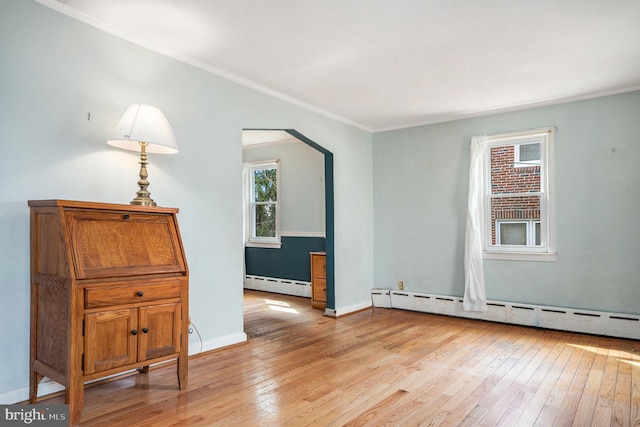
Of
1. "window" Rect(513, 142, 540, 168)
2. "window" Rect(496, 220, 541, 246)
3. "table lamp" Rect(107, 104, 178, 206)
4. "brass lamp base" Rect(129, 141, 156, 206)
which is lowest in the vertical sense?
"window" Rect(496, 220, 541, 246)

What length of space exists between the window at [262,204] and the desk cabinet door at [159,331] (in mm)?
4347

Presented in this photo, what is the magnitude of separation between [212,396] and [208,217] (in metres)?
1.51

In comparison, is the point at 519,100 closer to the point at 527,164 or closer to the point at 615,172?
the point at 527,164

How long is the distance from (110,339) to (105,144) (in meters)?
1.37

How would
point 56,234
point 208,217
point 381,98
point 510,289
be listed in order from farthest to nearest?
point 510,289 → point 381,98 → point 208,217 → point 56,234

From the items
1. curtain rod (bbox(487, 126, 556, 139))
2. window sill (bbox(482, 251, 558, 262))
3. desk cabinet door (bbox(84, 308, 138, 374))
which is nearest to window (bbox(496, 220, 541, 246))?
window sill (bbox(482, 251, 558, 262))

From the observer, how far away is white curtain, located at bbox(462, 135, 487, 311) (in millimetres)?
4922

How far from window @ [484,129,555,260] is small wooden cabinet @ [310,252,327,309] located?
6.84 feet

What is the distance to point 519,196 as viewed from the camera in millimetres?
4844

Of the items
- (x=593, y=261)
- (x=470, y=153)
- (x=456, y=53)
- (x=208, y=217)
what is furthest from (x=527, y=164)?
(x=208, y=217)

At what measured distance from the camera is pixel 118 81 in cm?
303

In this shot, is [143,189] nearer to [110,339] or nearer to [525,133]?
[110,339]

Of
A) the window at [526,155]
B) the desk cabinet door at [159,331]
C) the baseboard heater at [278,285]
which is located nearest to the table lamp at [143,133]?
the desk cabinet door at [159,331]

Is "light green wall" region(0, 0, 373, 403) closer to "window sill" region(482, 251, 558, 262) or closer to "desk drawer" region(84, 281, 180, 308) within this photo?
"desk drawer" region(84, 281, 180, 308)
